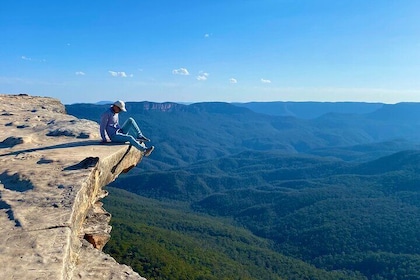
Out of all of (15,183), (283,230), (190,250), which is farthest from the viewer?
(283,230)

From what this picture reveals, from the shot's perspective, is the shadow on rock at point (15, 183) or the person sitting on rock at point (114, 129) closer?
the shadow on rock at point (15, 183)

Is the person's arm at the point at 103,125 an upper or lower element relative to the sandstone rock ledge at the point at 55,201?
upper

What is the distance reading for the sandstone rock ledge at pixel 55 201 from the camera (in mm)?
7348

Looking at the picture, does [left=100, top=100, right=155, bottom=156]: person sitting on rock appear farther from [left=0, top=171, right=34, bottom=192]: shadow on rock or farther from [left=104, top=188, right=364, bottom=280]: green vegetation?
[left=104, top=188, right=364, bottom=280]: green vegetation

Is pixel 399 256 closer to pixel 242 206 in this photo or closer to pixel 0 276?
pixel 242 206

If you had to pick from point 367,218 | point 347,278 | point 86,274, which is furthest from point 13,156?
point 367,218

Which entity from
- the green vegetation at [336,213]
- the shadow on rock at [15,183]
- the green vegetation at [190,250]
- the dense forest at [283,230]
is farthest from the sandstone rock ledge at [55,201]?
the green vegetation at [336,213]

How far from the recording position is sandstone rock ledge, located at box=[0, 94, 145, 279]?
289 inches

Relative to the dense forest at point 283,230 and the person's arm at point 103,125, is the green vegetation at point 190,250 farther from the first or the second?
the person's arm at point 103,125

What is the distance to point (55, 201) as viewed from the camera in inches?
367

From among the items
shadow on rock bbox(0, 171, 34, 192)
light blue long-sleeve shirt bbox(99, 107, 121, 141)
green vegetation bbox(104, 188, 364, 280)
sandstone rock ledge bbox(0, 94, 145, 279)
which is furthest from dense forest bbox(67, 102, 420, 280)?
shadow on rock bbox(0, 171, 34, 192)

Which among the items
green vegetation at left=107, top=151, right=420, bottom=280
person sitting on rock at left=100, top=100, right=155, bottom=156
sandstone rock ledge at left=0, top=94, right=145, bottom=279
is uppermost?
person sitting on rock at left=100, top=100, right=155, bottom=156

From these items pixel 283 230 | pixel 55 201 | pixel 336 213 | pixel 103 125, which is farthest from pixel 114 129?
pixel 336 213

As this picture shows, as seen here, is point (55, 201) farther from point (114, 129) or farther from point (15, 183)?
point (114, 129)
